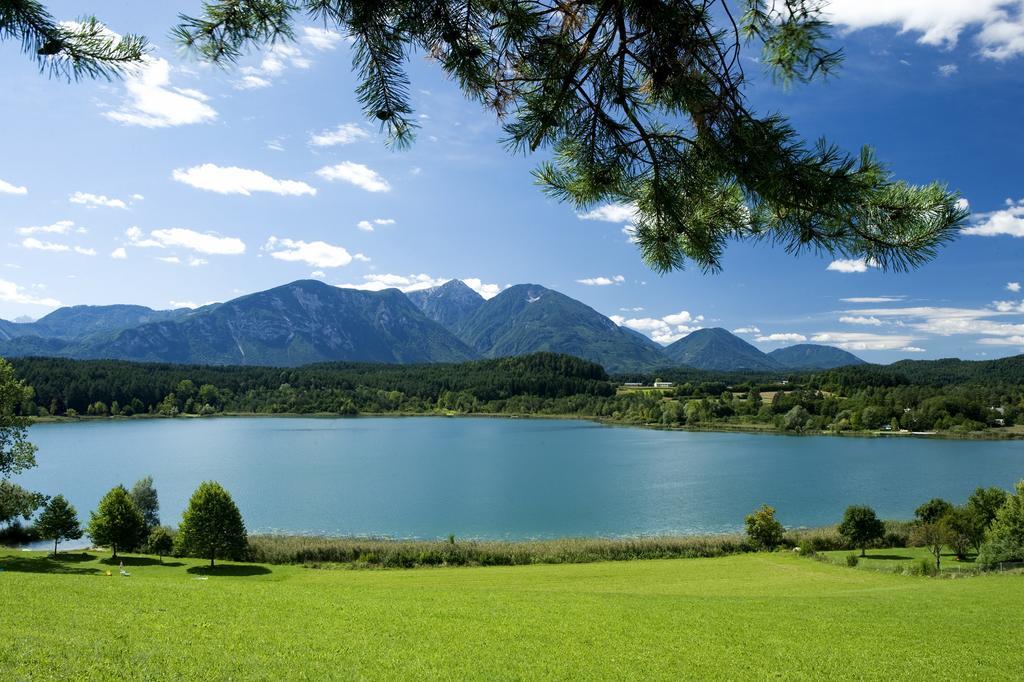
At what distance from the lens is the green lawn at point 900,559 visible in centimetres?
2462

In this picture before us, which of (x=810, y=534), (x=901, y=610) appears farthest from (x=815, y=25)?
(x=810, y=534)

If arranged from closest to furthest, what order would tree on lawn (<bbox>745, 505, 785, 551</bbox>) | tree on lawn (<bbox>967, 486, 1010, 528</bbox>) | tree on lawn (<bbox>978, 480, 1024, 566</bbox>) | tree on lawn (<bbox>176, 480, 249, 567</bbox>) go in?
1. tree on lawn (<bbox>978, 480, 1024, 566</bbox>)
2. tree on lawn (<bbox>176, 480, 249, 567</bbox>)
3. tree on lawn (<bbox>967, 486, 1010, 528</bbox>)
4. tree on lawn (<bbox>745, 505, 785, 551</bbox>)

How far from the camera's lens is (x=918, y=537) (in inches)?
1096

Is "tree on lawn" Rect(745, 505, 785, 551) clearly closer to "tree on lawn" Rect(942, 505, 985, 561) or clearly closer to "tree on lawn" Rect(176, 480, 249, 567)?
"tree on lawn" Rect(942, 505, 985, 561)

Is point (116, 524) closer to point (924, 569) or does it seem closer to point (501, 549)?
point (501, 549)

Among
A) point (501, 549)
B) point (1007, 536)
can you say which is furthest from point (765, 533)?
point (501, 549)

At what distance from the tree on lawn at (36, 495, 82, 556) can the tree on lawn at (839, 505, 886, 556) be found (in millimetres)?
38144

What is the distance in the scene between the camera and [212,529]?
26109 mm

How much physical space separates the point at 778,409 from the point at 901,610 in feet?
365

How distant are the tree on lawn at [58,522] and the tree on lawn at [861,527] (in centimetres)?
3814

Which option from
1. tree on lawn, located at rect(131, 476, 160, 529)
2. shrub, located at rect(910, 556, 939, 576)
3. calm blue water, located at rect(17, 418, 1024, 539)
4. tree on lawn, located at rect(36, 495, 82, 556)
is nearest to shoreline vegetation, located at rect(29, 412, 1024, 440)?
calm blue water, located at rect(17, 418, 1024, 539)

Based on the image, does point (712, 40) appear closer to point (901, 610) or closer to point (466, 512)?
point (901, 610)

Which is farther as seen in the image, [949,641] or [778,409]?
[778,409]

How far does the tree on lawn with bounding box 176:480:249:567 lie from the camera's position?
85.6 ft
